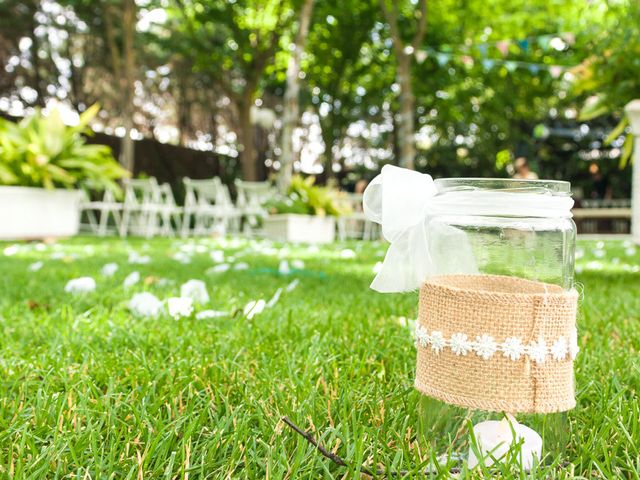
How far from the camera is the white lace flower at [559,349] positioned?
978 millimetres

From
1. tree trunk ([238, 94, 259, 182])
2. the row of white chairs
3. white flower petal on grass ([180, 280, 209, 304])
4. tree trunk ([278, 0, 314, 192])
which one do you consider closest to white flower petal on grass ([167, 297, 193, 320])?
white flower petal on grass ([180, 280, 209, 304])

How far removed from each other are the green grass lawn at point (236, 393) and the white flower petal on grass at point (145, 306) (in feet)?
0.27

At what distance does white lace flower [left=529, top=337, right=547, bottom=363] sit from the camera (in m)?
0.96

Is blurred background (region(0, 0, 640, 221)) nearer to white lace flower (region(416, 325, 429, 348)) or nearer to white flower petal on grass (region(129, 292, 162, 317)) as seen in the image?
white flower petal on grass (region(129, 292, 162, 317))

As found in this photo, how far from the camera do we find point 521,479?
840 mm

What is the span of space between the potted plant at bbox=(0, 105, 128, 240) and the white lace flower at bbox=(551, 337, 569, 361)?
23.6ft

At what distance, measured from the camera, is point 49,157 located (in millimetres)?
7418

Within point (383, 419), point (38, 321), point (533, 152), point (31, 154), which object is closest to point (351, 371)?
point (383, 419)

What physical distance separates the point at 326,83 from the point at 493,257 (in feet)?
61.4

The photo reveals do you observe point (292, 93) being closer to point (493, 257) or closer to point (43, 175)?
point (43, 175)

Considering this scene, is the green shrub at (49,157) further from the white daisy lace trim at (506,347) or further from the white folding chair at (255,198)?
the white daisy lace trim at (506,347)

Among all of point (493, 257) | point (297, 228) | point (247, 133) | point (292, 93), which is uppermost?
point (247, 133)

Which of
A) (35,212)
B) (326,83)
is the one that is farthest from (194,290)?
(326,83)

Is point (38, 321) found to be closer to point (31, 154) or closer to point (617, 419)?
point (617, 419)
